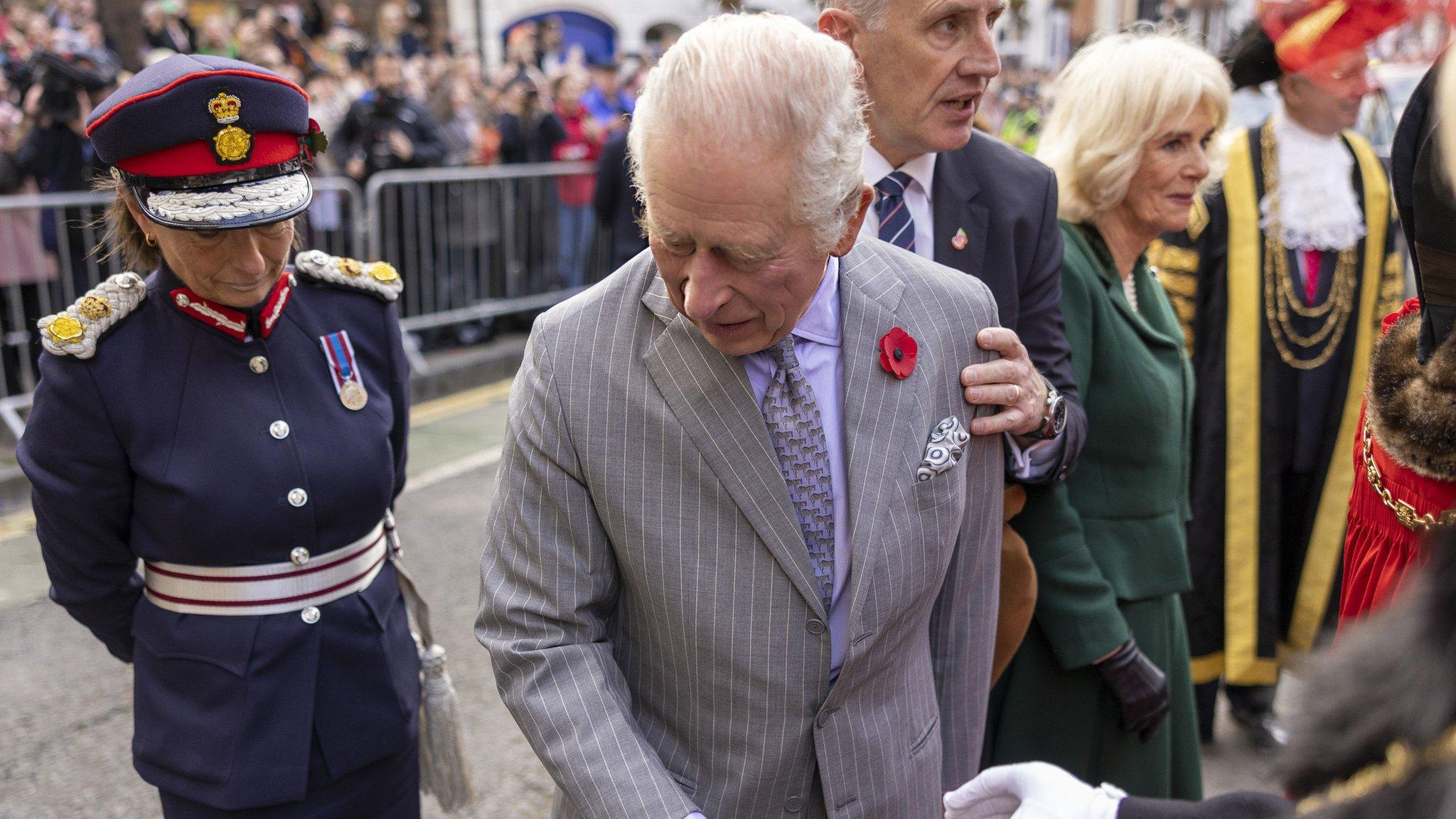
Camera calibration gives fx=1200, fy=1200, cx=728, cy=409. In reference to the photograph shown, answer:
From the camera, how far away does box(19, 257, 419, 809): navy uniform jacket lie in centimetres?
210

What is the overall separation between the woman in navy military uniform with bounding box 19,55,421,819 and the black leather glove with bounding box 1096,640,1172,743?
1.44m

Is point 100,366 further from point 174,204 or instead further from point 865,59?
point 865,59

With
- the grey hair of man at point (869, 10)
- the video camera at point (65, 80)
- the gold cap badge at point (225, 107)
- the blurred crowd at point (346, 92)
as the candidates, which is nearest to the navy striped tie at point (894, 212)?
the grey hair of man at point (869, 10)

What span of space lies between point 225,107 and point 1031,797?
1.73 meters

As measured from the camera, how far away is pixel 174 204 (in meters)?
2.07

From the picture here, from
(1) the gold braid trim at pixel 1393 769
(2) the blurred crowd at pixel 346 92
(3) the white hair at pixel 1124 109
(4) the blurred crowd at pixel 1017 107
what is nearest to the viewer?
(1) the gold braid trim at pixel 1393 769

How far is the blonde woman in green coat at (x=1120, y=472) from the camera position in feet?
7.98

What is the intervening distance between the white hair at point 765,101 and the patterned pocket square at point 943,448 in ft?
1.31

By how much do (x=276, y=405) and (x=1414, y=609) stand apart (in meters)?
1.92

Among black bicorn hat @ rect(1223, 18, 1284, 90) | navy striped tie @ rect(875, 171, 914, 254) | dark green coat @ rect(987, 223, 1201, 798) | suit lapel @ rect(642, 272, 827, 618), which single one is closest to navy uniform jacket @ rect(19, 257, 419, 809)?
suit lapel @ rect(642, 272, 827, 618)

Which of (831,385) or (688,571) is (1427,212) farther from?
(688,571)

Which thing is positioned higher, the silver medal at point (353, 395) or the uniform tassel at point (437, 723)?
the silver medal at point (353, 395)

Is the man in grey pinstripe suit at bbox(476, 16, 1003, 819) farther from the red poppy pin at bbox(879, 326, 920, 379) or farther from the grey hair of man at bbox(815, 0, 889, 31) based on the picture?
the grey hair of man at bbox(815, 0, 889, 31)

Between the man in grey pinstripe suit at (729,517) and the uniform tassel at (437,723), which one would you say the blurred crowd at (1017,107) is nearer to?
the uniform tassel at (437,723)
